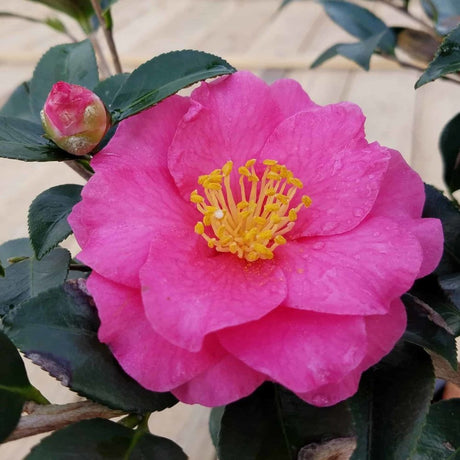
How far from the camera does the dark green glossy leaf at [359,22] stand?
88 cm

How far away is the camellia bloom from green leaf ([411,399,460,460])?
19 cm

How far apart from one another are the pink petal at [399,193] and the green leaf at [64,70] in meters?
0.28

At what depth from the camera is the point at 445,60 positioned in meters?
0.48

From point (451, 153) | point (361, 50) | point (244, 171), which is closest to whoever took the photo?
point (244, 171)

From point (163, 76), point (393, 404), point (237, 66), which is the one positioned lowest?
point (237, 66)

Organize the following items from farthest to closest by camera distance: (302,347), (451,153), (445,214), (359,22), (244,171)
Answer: (359,22)
(451,153)
(445,214)
(244,171)
(302,347)

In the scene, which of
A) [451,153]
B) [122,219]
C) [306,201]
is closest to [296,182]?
[306,201]

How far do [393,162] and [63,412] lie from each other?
0.90 ft

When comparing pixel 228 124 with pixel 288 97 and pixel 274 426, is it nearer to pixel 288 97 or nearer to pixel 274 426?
pixel 288 97

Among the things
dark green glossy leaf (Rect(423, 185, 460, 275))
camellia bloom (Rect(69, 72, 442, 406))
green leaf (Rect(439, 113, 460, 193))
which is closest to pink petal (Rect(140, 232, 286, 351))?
camellia bloom (Rect(69, 72, 442, 406))

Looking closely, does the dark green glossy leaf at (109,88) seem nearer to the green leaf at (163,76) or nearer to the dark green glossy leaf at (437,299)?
the green leaf at (163,76)

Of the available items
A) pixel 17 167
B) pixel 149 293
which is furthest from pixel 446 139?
pixel 17 167

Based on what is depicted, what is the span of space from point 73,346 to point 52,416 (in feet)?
0.17

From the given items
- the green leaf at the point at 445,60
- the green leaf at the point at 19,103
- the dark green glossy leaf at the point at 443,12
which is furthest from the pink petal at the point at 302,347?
the dark green glossy leaf at the point at 443,12
